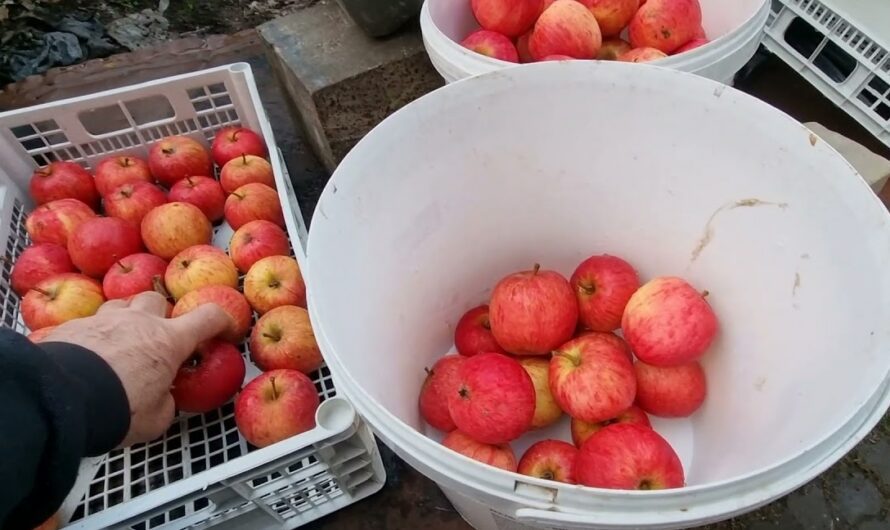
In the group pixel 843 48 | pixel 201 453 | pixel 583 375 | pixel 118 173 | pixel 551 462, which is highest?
pixel 843 48

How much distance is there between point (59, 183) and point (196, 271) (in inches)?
21.4

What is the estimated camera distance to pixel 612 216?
1.21 meters

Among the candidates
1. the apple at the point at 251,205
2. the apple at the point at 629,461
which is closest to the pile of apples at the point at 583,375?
the apple at the point at 629,461

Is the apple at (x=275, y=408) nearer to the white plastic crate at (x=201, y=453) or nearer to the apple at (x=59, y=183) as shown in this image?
the white plastic crate at (x=201, y=453)

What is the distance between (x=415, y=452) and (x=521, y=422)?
31cm

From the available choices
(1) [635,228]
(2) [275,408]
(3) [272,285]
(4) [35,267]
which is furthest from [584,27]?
(4) [35,267]

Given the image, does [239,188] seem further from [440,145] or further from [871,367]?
[871,367]

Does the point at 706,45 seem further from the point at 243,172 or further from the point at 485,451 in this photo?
the point at 243,172

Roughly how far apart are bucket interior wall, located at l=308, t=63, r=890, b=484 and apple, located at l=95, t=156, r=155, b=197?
93 cm

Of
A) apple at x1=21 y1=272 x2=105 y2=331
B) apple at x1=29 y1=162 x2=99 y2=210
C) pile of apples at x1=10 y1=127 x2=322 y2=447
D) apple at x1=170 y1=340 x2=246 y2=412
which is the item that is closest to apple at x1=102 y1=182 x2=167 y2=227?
pile of apples at x1=10 y1=127 x2=322 y2=447

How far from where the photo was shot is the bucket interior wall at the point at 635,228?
85 cm

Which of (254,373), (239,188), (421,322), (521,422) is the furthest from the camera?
(239,188)

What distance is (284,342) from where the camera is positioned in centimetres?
124

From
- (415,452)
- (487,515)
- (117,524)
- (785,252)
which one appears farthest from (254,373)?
(785,252)
